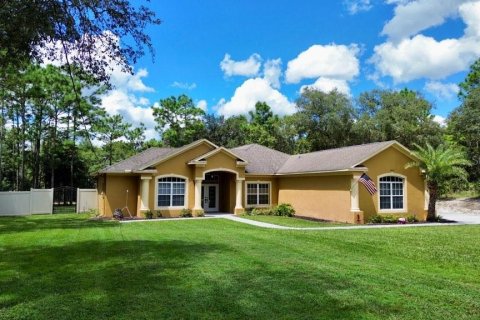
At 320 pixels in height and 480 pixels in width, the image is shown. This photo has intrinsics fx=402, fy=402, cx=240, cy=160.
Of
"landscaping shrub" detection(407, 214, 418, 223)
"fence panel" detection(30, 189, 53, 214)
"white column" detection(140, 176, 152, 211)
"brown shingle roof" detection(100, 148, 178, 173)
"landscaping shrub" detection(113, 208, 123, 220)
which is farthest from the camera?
"fence panel" detection(30, 189, 53, 214)

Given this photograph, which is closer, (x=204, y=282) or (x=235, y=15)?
(x=204, y=282)

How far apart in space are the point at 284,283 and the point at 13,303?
4.60m

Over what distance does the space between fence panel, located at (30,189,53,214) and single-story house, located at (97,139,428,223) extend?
373 cm

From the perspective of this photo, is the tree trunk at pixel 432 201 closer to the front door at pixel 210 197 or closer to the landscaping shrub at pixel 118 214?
the front door at pixel 210 197

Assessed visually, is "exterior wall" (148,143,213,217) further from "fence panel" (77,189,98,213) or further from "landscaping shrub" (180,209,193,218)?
"fence panel" (77,189,98,213)

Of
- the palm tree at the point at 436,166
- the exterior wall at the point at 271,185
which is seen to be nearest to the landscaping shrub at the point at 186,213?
the exterior wall at the point at 271,185

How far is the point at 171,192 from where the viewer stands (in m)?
24.4

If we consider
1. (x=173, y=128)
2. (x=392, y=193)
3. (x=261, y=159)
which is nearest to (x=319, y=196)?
(x=392, y=193)

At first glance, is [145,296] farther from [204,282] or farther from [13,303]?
[13,303]

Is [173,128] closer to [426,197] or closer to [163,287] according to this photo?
[426,197]

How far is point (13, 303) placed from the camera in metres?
6.44

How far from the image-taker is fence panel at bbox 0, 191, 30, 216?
2553cm

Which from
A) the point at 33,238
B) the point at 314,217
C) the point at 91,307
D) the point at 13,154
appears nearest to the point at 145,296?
the point at 91,307

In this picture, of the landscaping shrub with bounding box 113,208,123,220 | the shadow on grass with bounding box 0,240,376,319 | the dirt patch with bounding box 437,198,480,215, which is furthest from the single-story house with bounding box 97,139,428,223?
the shadow on grass with bounding box 0,240,376,319
